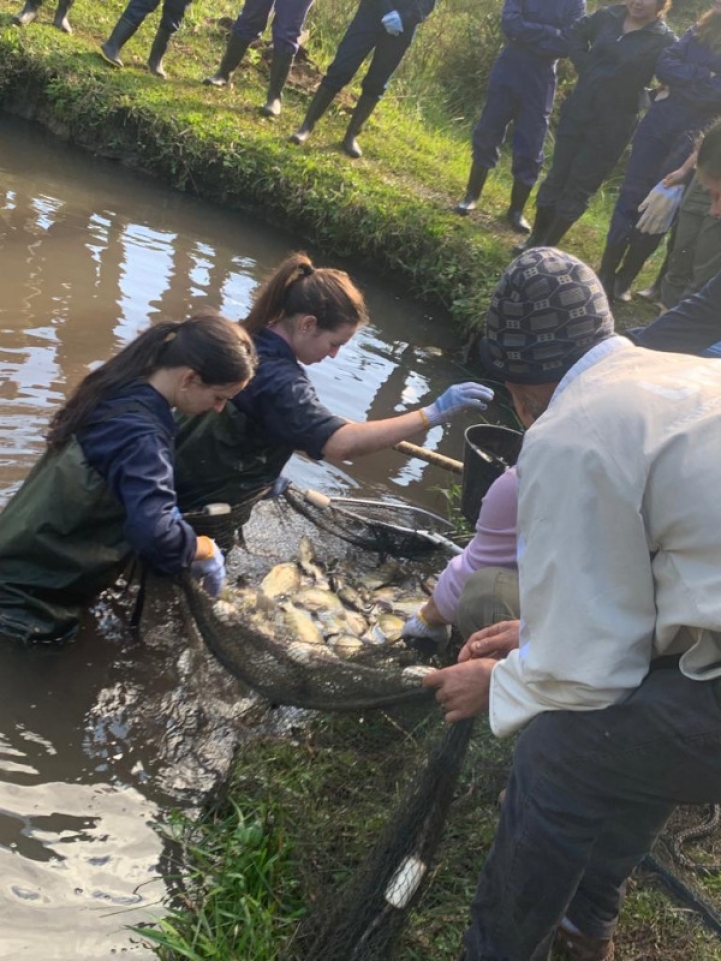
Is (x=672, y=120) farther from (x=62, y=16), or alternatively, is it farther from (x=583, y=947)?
(x=62, y=16)

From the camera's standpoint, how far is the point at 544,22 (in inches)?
316

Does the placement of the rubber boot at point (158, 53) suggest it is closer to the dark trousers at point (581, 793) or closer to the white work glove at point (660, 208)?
the white work glove at point (660, 208)

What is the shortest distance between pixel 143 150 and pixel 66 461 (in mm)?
6780

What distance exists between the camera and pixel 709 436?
1689mm

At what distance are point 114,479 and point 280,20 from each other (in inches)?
316

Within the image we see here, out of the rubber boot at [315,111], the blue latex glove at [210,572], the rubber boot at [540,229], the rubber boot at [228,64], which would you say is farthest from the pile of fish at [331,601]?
the rubber boot at [228,64]

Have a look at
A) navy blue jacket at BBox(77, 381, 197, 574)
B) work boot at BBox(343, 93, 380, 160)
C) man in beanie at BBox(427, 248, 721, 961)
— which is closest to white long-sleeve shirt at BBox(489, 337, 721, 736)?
man in beanie at BBox(427, 248, 721, 961)

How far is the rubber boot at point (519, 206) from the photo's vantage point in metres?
8.79

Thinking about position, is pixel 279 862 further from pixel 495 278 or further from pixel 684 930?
pixel 495 278

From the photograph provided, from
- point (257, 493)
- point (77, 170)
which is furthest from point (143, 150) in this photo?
point (257, 493)

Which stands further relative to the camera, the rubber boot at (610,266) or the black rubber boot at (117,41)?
the black rubber boot at (117,41)

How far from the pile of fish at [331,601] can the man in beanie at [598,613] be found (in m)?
1.64

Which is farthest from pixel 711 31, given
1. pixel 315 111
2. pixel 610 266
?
pixel 315 111

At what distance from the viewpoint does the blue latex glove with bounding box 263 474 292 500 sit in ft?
13.1
